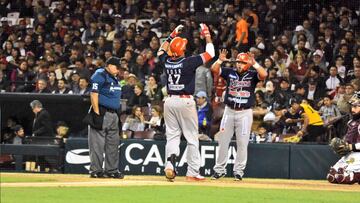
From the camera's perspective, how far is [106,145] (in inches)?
643

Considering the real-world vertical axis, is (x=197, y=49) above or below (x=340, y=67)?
above

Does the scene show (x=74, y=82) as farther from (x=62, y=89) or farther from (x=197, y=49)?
(x=197, y=49)

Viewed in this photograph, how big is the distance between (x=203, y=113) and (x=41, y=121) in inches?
146

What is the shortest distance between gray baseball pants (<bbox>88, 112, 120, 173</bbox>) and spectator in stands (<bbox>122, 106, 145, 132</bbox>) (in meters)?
5.31

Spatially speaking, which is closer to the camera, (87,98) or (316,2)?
(87,98)

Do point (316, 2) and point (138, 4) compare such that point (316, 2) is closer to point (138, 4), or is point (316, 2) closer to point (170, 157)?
point (138, 4)

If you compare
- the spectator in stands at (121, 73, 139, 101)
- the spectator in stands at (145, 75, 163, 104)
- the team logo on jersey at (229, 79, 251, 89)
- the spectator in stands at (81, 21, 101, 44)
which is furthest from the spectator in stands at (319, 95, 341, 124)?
the spectator in stands at (81, 21, 101, 44)

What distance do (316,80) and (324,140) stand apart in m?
2.24

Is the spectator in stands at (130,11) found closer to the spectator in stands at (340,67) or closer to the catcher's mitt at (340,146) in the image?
the spectator in stands at (340,67)

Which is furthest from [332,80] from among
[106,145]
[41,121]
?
[106,145]

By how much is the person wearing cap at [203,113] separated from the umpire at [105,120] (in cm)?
436

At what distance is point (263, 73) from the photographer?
16016 millimetres

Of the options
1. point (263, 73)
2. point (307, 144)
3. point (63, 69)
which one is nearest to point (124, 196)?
point (263, 73)

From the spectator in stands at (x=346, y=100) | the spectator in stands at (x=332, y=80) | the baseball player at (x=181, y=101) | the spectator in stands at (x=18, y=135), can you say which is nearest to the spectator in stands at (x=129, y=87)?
the spectator in stands at (x=18, y=135)
